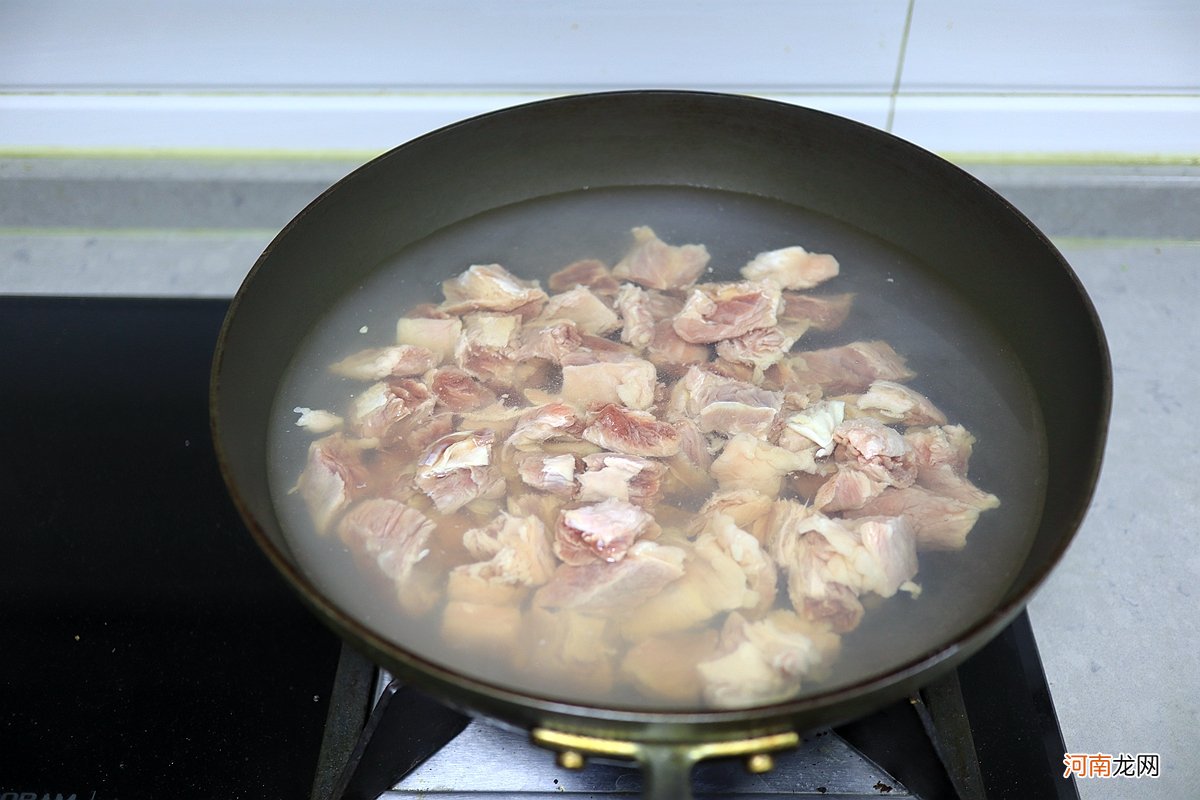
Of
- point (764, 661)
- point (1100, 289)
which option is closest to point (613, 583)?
point (764, 661)

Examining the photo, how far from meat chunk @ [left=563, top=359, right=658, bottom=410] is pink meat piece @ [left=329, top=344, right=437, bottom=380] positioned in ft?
0.60

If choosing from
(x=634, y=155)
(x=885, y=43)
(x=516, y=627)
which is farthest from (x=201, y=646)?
(x=885, y=43)

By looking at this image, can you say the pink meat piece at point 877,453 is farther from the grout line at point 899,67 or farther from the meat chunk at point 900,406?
the grout line at point 899,67

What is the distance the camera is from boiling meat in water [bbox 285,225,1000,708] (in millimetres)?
936

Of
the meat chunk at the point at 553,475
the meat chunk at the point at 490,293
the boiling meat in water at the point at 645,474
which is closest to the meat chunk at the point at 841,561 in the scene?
the boiling meat in water at the point at 645,474

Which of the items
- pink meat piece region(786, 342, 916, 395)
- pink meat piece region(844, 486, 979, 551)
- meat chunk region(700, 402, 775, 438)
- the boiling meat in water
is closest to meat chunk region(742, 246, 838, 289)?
the boiling meat in water

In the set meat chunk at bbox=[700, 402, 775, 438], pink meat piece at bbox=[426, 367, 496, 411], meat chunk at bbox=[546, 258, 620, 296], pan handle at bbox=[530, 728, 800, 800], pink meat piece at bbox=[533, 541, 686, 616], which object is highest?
meat chunk at bbox=[546, 258, 620, 296]

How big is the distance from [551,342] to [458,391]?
127mm

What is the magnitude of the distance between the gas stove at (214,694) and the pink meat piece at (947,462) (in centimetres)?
23

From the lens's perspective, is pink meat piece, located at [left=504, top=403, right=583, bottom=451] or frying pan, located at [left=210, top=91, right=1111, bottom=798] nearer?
frying pan, located at [left=210, top=91, right=1111, bottom=798]

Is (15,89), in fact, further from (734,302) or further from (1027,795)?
(1027,795)

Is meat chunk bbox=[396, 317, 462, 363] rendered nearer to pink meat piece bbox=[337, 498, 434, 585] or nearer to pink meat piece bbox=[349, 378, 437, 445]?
pink meat piece bbox=[349, 378, 437, 445]

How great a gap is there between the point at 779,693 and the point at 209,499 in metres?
0.87

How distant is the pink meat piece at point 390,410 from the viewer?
1.11 m
